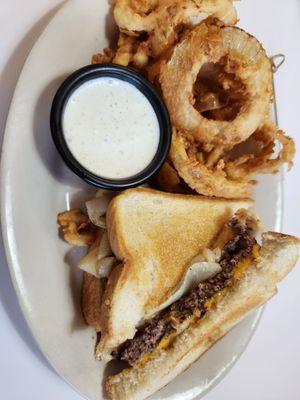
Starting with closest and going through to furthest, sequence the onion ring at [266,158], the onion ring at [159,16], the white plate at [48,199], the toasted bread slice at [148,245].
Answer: the white plate at [48,199]
the toasted bread slice at [148,245]
the onion ring at [159,16]
the onion ring at [266,158]

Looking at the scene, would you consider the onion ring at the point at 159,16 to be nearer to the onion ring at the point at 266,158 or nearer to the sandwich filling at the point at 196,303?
the onion ring at the point at 266,158

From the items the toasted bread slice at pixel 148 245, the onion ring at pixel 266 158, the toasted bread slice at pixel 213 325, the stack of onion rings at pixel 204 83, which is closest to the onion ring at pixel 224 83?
the stack of onion rings at pixel 204 83

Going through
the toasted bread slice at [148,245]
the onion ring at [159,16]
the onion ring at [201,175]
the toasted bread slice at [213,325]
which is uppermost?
the onion ring at [159,16]

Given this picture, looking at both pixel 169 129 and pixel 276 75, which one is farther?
pixel 276 75

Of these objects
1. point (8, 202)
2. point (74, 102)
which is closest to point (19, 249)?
point (8, 202)

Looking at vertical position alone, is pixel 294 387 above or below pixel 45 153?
below

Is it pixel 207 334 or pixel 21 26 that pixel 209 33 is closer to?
pixel 21 26

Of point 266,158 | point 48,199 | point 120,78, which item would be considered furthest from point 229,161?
point 48,199
